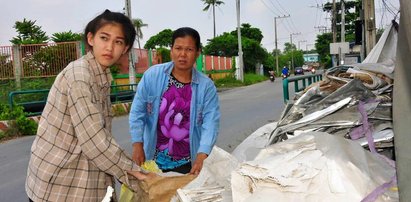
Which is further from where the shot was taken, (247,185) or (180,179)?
(180,179)

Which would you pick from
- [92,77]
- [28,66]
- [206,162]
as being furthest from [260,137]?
[28,66]

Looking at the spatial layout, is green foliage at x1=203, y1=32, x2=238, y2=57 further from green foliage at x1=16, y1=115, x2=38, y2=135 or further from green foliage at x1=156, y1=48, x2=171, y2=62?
green foliage at x1=16, y1=115, x2=38, y2=135

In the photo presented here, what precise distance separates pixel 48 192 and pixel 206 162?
669 millimetres

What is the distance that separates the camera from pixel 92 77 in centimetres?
193

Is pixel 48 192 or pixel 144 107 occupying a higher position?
pixel 144 107

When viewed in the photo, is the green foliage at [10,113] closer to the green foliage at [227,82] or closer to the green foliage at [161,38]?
the green foliage at [227,82]

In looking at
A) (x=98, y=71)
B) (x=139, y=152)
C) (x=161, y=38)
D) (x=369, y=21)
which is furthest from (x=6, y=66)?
(x=161, y=38)

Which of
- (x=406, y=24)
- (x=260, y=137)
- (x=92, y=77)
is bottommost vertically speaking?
(x=260, y=137)

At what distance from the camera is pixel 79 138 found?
1.85m

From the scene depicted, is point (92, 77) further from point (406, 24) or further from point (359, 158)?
point (406, 24)

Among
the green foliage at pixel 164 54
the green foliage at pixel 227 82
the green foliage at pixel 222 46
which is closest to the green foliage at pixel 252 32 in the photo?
the green foliage at pixel 222 46

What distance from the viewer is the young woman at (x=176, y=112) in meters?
2.84

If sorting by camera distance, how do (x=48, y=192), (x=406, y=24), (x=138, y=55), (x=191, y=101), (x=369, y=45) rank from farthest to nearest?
(x=138, y=55) < (x=369, y=45) < (x=191, y=101) < (x=48, y=192) < (x=406, y=24)

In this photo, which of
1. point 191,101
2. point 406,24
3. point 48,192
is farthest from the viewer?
point 191,101
